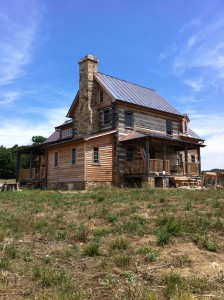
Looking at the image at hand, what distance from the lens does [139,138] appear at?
24.9 meters

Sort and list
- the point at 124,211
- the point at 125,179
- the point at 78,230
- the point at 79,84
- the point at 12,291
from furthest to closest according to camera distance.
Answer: the point at 79,84
the point at 125,179
the point at 124,211
the point at 78,230
the point at 12,291

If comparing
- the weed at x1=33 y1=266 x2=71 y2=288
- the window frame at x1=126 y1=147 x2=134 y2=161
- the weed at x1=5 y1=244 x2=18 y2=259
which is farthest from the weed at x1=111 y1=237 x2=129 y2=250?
the window frame at x1=126 y1=147 x2=134 y2=161

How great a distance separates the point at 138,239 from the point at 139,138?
16913 mm

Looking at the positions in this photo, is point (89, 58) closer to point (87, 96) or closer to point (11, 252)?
point (87, 96)

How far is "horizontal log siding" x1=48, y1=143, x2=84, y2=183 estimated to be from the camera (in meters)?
25.0

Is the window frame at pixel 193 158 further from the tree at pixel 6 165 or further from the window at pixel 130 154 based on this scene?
the tree at pixel 6 165

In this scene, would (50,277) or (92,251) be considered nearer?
(50,277)

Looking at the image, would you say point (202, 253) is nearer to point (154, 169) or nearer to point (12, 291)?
point (12, 291)

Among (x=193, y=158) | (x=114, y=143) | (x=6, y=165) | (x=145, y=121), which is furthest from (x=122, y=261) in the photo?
(x=6, y=165)

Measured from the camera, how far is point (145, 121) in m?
29.2

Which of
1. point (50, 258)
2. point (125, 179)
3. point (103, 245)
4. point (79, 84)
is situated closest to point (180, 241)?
point (103, 245)

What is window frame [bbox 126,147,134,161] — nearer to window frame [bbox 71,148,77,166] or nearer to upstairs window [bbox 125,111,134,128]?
upstairs window [bbox 125,111,134,128]

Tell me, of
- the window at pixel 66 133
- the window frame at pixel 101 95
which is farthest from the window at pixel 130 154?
the window at pixel 66 133

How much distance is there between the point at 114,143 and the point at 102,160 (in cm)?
188
